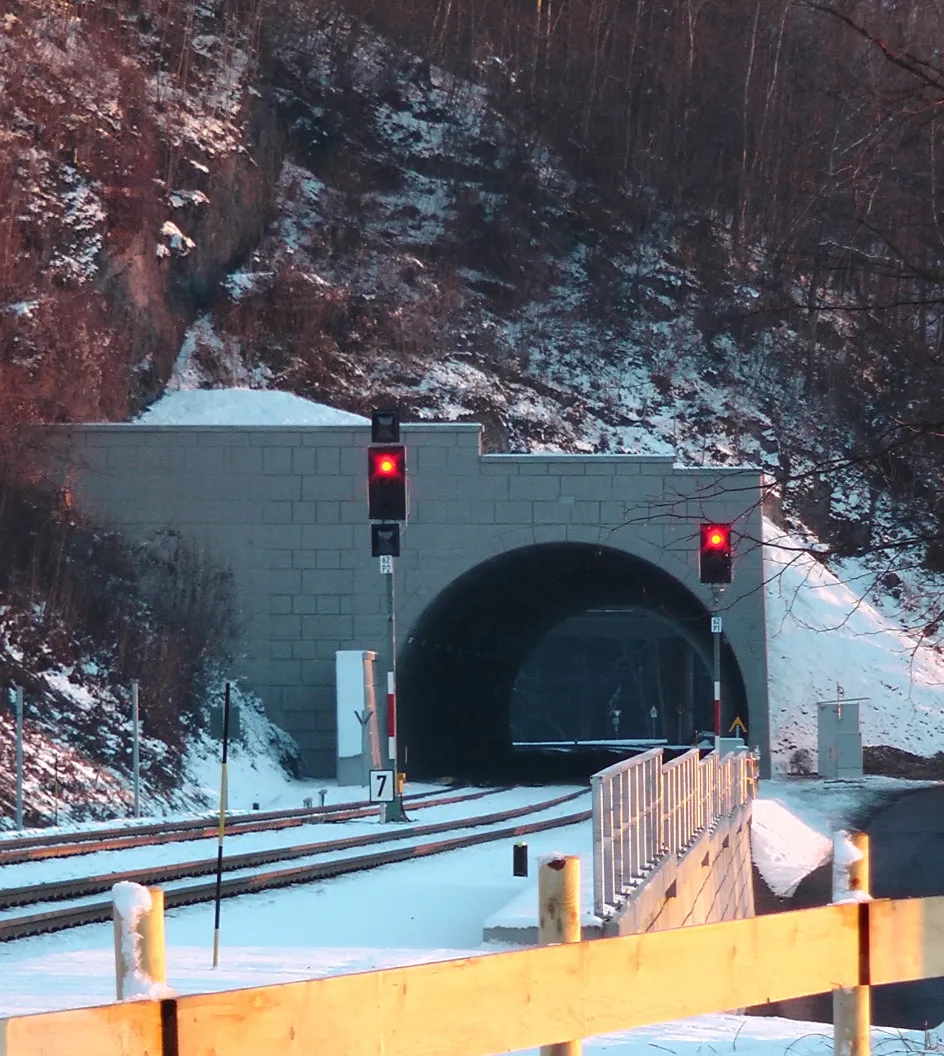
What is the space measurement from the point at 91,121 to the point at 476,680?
17.5 metres

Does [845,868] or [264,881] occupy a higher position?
[845,868]

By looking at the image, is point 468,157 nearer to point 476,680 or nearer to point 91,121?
point 91,121

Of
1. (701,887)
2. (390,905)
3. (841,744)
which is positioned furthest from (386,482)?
(841,744)

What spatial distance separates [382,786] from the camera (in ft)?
68.2

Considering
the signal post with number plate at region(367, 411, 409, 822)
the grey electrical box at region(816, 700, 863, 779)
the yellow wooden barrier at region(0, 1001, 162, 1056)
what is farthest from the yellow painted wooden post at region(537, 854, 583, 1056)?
the grey electrical box at region(816, 700, 863, 779)

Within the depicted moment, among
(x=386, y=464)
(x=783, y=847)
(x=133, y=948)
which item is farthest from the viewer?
(x=783, y=847)

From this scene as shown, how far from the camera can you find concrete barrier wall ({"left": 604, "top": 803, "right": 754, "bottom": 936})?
34.5 ft

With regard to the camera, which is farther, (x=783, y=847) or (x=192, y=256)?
(x=192, y=256)

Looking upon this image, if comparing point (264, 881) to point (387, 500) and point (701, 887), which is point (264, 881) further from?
point (387, 500)

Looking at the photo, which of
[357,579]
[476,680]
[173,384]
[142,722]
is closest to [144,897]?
[142,722]

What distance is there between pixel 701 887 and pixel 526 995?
33.8 feet

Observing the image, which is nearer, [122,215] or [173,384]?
[122,215]

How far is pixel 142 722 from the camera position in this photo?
1033 inches

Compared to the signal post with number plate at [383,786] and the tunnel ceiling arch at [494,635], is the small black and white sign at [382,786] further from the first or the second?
the tunnel ceiling arch at [494,635]
